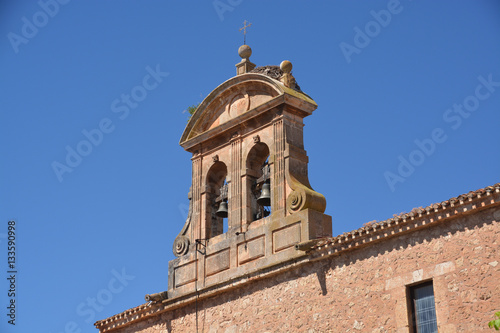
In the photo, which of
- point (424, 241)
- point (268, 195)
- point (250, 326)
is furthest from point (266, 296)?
point (424, 241)

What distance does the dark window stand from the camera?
14.6 meters

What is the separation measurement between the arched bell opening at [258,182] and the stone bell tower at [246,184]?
20 millimetres

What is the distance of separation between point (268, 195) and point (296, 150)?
1084 millimetres

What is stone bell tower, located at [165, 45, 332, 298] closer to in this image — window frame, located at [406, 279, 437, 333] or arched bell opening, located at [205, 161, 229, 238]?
arched bell opening, located at [205, 161, 229, 238]

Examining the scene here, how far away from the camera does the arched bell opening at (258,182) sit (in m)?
18.5

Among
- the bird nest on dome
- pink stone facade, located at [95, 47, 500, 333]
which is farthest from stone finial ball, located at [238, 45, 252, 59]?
the bird nest on dome

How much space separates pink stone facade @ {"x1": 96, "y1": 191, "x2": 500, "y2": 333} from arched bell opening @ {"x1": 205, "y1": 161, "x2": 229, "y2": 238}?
1706 millimetres

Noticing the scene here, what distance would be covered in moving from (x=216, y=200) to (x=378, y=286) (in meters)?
5.27

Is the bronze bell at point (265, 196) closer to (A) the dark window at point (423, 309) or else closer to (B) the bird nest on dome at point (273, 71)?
(B) the bird nest on dome at point (273, 71)

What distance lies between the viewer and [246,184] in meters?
18.8

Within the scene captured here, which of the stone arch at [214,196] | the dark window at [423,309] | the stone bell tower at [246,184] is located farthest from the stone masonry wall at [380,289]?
the stone arch at [214,196]

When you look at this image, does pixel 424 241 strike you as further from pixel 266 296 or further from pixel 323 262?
pixel 266 296

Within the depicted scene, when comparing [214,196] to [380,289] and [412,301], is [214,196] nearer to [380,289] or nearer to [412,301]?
[380,289]

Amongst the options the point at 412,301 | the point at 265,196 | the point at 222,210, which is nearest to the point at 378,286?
the point at 412,301
